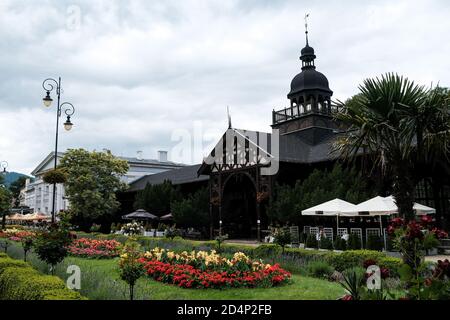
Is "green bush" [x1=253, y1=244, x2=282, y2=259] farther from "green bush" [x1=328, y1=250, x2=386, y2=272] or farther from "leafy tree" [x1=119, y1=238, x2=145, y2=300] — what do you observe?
"leafy tree" [x1=119, y1=238, x2=145, y2=300]

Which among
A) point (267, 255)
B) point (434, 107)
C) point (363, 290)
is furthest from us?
point (267, 255)

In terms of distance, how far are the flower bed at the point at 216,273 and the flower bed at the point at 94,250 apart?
18.8 feet

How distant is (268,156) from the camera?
2534 cm

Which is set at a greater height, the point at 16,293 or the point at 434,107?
the point at 434,107

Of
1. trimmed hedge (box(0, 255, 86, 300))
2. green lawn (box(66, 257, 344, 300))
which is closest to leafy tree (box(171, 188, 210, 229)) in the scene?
green lawn (box(66, 257, 344, 300))

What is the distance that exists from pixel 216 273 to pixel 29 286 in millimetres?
4781

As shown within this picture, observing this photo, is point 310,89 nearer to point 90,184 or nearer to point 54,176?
point 54,176

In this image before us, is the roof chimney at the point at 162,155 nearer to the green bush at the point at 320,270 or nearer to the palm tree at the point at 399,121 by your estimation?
the green bush at the point at 320,270

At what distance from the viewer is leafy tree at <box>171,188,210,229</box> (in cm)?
2988

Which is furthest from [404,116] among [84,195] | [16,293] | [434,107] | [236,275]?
[84,195]

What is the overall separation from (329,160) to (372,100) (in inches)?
615

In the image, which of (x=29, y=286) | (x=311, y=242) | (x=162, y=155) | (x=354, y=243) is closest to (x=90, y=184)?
(x=311, y=242)
